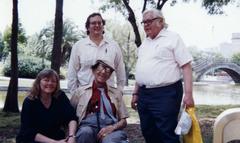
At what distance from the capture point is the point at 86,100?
156 inches

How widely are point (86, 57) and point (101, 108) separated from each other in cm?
58

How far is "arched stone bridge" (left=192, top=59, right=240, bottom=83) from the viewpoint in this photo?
5250 cm

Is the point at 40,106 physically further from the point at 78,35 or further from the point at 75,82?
the point at 78,35

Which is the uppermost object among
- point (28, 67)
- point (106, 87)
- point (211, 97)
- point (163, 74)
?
point (28, 67)

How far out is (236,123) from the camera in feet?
9.68

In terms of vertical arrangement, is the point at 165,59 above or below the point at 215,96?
above

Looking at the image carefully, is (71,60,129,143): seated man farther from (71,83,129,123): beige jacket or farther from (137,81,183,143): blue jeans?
(137,81,183,143): blue jeans

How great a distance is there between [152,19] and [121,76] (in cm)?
83

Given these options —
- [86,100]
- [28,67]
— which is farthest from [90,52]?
[28,67]

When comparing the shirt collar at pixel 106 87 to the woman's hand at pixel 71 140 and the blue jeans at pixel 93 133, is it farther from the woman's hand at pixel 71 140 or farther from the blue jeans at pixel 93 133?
the woman's hand at pixel 71 140

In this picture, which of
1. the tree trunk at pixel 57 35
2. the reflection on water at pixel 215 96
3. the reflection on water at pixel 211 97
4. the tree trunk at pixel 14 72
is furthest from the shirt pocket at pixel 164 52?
the reflection on water at pixel 215 96

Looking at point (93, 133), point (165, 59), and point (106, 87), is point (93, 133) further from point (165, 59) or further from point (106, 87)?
point (165, 59)

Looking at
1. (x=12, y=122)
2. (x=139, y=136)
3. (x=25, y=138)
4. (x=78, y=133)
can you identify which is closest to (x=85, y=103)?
(x=78, y=133)

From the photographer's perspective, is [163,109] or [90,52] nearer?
[163,109]
